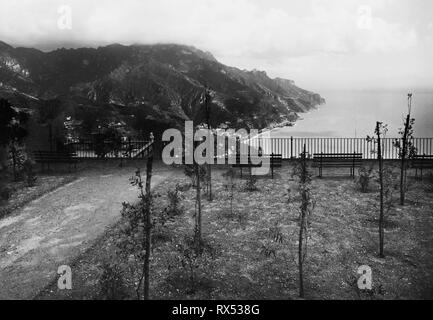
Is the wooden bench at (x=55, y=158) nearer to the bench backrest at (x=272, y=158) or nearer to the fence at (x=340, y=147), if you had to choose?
the bench backrest at (x=272, y=158)

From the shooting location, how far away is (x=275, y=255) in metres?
10.5

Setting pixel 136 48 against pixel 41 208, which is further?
pixel 136 48

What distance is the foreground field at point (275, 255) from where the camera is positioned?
880cm

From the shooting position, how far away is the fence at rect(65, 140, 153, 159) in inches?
871

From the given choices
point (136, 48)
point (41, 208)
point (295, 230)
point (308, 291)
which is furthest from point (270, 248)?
point (136, 48)

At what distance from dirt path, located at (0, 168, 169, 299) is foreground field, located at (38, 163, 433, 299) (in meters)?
0.60

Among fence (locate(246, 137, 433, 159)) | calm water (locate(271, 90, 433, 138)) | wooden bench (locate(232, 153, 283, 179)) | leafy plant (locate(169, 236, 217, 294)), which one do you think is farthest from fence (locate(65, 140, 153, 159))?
calm water (locate(271, 90, 433, 138))

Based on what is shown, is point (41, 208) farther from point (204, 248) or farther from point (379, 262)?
point (379, 262)

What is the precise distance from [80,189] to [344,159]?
12.0 m

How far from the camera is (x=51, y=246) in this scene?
11281 mm

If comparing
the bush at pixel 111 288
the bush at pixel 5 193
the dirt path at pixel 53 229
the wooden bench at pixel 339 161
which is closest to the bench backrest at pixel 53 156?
the dirt path at pixel 53 229

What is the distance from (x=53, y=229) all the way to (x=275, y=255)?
690 cm

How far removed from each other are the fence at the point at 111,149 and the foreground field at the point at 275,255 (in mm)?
7893

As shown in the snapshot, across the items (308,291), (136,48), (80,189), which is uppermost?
(136,48)
